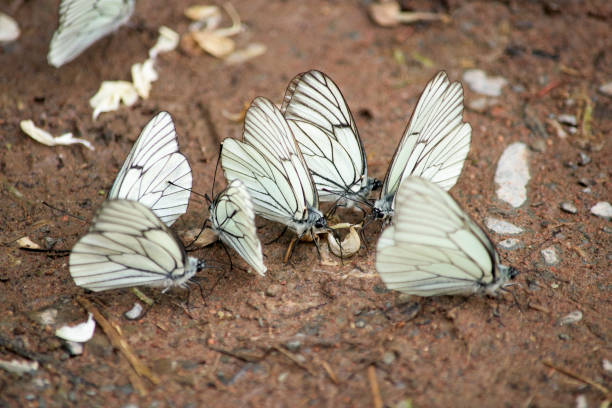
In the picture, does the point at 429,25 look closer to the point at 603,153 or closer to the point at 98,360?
the point at 603,153

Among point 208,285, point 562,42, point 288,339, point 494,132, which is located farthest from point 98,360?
point 562,42

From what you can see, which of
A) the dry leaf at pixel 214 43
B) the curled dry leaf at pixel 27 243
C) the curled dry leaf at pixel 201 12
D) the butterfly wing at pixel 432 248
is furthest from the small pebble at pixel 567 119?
the curled dry leaf at pixel 27 243

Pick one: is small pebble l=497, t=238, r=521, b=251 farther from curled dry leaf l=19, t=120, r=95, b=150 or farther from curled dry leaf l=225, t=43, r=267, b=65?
curled dry leaf l=19, t=120, r=95, b=150

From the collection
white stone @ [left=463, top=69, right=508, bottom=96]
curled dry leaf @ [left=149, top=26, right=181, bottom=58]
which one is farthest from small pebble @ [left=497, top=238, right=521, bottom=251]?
curled dry leaf @ [left=149, top=26, right=181, bottom=58]

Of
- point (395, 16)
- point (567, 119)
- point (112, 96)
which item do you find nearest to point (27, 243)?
point (112, 96)

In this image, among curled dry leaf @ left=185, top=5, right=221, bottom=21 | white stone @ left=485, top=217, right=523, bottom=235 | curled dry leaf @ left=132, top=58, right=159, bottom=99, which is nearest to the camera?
white stone @ left=485, top=217, right=523, bottom=235

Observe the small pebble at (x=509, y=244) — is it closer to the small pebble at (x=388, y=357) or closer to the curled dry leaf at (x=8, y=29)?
the small pebble at (x=388, y=357)
